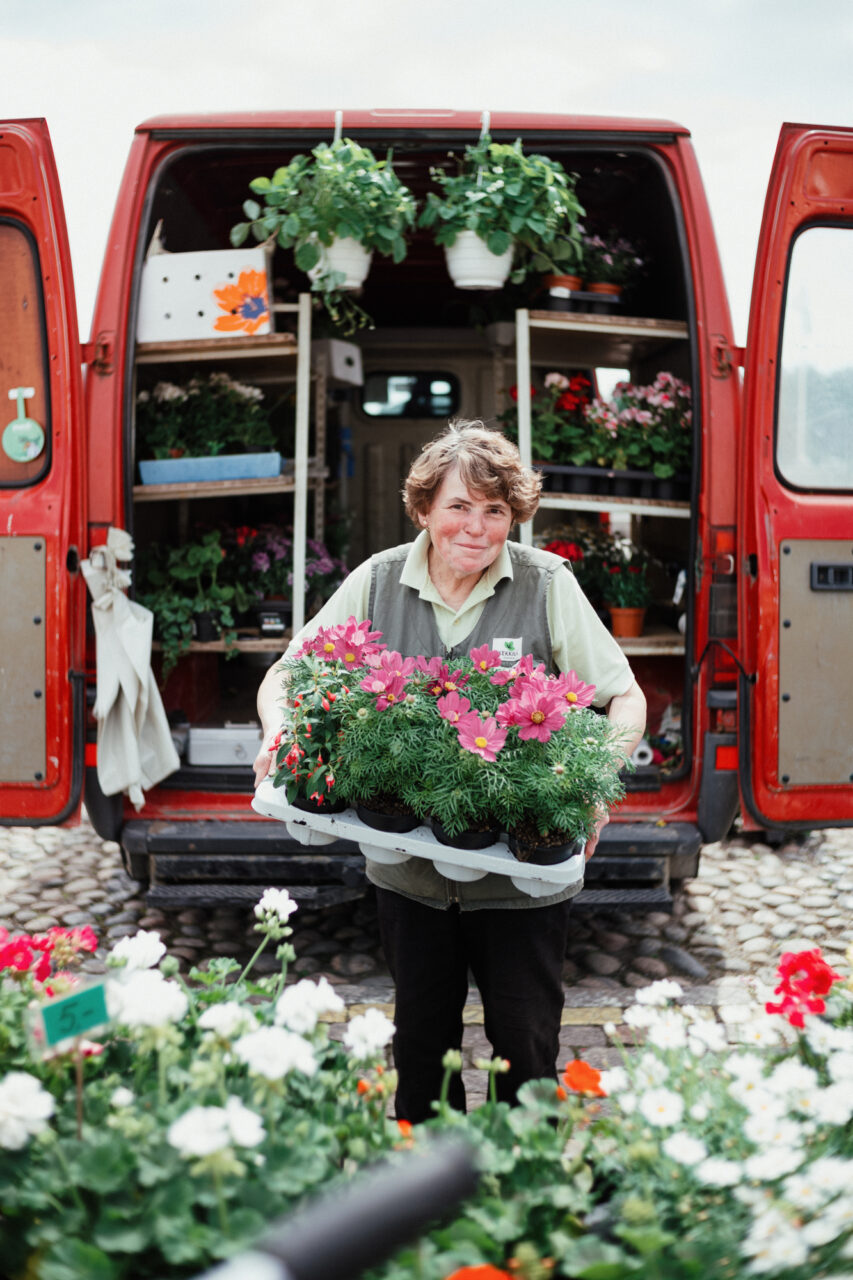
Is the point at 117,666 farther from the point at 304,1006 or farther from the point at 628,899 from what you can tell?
the point at 304,1006

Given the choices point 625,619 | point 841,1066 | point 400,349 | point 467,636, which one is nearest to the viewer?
point 841,1066

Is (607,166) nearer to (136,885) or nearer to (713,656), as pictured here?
(713,656)

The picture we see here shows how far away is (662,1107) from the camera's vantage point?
1.28 m

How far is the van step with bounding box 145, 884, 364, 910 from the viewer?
3598mm

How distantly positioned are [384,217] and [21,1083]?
3422 millimetres

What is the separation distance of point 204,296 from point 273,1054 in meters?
3.43

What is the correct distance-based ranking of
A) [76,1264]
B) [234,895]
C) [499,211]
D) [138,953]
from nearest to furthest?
[76,1264] < [138,953] < [234,895] < [499,211]

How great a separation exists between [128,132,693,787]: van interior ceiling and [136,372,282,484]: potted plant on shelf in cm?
22

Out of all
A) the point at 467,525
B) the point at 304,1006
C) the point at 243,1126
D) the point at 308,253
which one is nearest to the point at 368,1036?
the point at 304,1006

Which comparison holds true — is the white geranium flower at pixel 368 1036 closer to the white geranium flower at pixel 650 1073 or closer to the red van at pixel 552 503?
the white geranium flower at pixel 650 1073

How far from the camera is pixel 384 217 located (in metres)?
3.91

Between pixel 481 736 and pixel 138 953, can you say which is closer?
pixel 138 953

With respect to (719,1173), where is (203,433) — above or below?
above

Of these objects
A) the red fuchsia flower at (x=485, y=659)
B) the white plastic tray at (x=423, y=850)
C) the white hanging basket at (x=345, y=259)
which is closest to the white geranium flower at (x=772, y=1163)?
the white plastic tray at (x=423, y=850)
